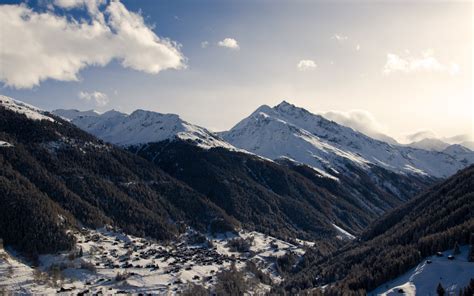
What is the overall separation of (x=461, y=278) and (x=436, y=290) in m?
11.8

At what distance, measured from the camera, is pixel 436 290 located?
630 feet

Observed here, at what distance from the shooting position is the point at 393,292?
652ft

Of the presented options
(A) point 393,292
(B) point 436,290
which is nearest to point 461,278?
(B) point 436,290

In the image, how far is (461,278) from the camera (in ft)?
636

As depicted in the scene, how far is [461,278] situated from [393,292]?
89.0 feet

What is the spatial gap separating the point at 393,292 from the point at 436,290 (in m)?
16.6

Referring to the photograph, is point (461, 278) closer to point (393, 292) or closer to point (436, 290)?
point (436, 290)
